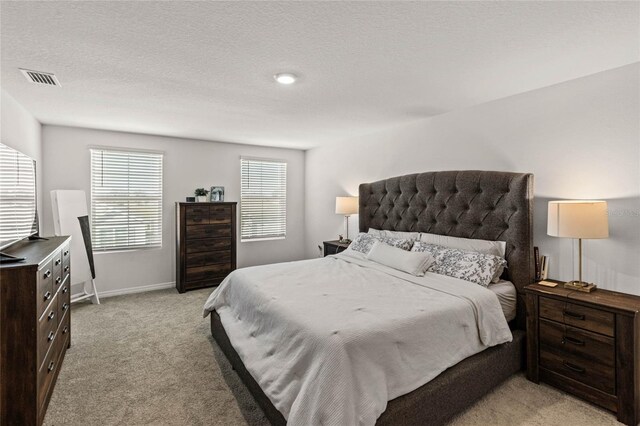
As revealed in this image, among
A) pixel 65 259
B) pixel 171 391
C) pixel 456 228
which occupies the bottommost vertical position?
pixel 171 391

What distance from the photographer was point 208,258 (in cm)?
475

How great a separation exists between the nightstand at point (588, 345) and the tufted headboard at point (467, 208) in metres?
0.27

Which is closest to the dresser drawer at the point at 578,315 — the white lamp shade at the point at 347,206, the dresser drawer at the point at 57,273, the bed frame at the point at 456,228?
the bed frame at the point at 456,228

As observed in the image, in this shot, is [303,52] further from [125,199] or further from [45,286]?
[125,199]

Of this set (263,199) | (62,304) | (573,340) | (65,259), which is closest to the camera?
(573,340)

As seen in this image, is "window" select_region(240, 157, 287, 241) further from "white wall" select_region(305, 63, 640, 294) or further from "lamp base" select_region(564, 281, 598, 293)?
"lamp base" select_region(564, 281, 598, 293)

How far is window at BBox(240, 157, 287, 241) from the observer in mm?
5527

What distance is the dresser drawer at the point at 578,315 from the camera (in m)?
2.00

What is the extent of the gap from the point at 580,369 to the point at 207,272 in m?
4.36

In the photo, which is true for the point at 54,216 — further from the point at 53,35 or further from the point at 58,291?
the point at 53,35

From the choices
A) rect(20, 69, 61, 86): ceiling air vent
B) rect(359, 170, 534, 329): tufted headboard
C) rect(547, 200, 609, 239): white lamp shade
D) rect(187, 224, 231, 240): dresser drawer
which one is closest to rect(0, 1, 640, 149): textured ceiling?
rect(20, 69, 61, 86): ceiling air vent

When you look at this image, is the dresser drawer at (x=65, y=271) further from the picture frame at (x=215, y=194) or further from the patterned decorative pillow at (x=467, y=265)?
the patterned decorative pillow at (x=467, y=265)

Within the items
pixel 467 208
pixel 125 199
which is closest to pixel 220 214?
pixel 125 199

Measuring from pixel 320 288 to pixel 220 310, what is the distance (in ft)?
3.36
